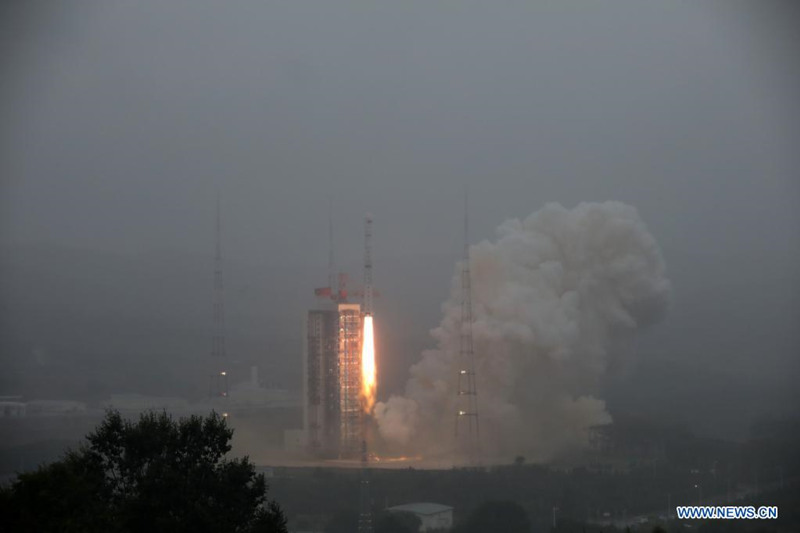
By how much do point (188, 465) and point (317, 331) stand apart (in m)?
30.3

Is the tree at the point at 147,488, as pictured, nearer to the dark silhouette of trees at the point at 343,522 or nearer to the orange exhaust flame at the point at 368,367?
the dark silhouette of trees at the point at 343,522

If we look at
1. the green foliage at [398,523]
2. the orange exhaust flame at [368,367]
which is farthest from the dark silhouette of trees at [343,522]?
the orange exhaust flame at [368,367]

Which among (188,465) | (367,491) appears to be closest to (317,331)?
(367,491)

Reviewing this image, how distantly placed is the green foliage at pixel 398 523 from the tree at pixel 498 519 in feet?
5.76

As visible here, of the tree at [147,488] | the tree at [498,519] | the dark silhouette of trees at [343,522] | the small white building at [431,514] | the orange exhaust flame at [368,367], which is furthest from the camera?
the orange exhaust flame at [368,367]

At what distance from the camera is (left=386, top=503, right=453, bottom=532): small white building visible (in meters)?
45.2

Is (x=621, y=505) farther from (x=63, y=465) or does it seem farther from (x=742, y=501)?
(x=63, y=465)

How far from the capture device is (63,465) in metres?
22.5

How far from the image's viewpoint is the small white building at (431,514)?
45219mm

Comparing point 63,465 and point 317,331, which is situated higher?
point 317,331

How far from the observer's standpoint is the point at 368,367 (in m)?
54.3

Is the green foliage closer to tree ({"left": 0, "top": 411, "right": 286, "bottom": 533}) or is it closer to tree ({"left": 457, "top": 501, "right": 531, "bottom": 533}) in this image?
tree ({"left": 457, "top": 501, "right": 531, "bottom": 533})

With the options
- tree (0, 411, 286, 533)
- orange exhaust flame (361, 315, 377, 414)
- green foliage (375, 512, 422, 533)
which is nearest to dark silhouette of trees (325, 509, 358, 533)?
green foliage (375, 512, 422, 533)

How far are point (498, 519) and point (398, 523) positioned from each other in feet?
12.7
